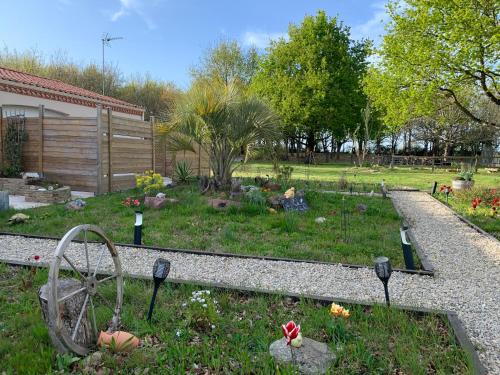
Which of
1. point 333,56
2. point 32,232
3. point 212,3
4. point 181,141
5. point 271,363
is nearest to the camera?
point 271,363

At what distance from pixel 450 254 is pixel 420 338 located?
2.76m

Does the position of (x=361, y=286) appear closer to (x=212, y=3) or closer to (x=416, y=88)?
(x=416, y=88)

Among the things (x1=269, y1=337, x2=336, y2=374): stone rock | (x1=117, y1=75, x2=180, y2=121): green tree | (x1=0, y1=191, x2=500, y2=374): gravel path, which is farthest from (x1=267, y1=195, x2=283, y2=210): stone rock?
(x1=117, y1=75, x2=180, y2=121): green tree

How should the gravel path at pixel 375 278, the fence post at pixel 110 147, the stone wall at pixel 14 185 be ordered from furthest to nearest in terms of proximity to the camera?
the fence post at pixel 110 147
the stone wall at pixel 14 185
the gravel path at pixel 375 278

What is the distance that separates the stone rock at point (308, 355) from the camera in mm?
2094

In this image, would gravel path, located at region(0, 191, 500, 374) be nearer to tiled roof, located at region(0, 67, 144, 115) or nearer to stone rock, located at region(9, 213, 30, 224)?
stone rock, located at region(9, 213, 30, 224)

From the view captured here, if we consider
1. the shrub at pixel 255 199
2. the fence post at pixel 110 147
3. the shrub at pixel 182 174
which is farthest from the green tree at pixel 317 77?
the shrub at pixel 255 199

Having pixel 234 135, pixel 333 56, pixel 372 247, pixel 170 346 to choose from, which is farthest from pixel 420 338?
pixel 333 56

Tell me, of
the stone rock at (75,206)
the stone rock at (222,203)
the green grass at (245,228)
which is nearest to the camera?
the green grass at (245,228)

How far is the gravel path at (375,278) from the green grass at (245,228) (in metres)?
0.42

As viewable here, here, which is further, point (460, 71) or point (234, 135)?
point (460, 71)

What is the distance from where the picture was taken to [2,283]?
3352 millimetres

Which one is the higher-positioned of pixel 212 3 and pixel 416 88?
pixel 212 3

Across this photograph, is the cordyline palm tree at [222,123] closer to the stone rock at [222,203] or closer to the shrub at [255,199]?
the shrub at [255,199]
